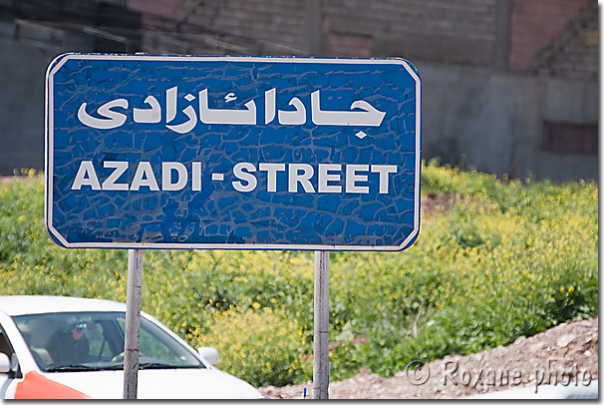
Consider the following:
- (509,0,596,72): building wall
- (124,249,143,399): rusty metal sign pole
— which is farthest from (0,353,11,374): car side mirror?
(509,0,596,72): building wall

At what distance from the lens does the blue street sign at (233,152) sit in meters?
3.81

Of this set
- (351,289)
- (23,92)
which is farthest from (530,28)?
(23,92)

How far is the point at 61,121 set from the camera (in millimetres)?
3822

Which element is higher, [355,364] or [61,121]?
[61,121]

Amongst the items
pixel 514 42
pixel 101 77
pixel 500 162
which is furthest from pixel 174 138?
pixel 514 42

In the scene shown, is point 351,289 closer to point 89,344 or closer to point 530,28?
point 89,344

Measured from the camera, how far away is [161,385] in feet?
15.9

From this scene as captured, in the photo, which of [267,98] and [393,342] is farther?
[393,342]

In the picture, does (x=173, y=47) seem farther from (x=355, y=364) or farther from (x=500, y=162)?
(x=355, y=364)

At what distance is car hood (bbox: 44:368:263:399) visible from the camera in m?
4.70

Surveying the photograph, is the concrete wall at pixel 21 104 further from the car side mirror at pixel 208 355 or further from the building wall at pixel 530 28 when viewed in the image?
the building wall at pixel 530 28

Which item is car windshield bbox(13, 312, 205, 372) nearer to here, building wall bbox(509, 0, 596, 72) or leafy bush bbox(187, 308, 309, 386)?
leafy bush bbox(187, 308, 309, 386)

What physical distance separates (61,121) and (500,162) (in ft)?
35.9

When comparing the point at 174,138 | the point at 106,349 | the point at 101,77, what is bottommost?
the point at 106,349
